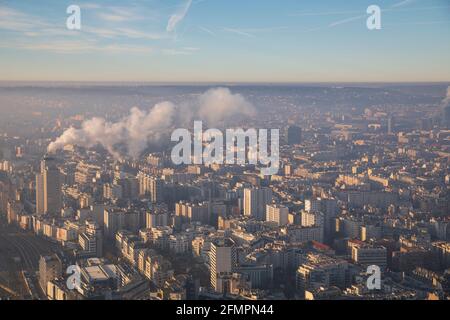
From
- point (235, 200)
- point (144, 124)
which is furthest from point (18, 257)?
point (144, 124)

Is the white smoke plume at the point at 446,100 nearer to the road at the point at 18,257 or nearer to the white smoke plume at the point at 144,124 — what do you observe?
the white smoke plume at the point at 144,124

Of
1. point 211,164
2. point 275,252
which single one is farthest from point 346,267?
point 211,164

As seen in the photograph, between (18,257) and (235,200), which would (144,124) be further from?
(18,257)

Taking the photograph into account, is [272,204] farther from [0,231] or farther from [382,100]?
[0,231]

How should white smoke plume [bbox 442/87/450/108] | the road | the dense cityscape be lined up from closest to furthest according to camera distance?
1. the road
2. the dense cityscape
3. white smoke plume [bbox 442/87/450/108]

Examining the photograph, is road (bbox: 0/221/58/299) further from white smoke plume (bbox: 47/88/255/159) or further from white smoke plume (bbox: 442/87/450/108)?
white smoke plume (bbox: 442/87/450/108)

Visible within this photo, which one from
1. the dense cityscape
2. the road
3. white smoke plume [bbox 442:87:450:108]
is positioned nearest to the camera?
the road

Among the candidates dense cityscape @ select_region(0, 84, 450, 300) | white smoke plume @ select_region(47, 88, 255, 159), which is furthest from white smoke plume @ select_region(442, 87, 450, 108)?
white smoke plume @ select_region(47, 88, 255, 159)
